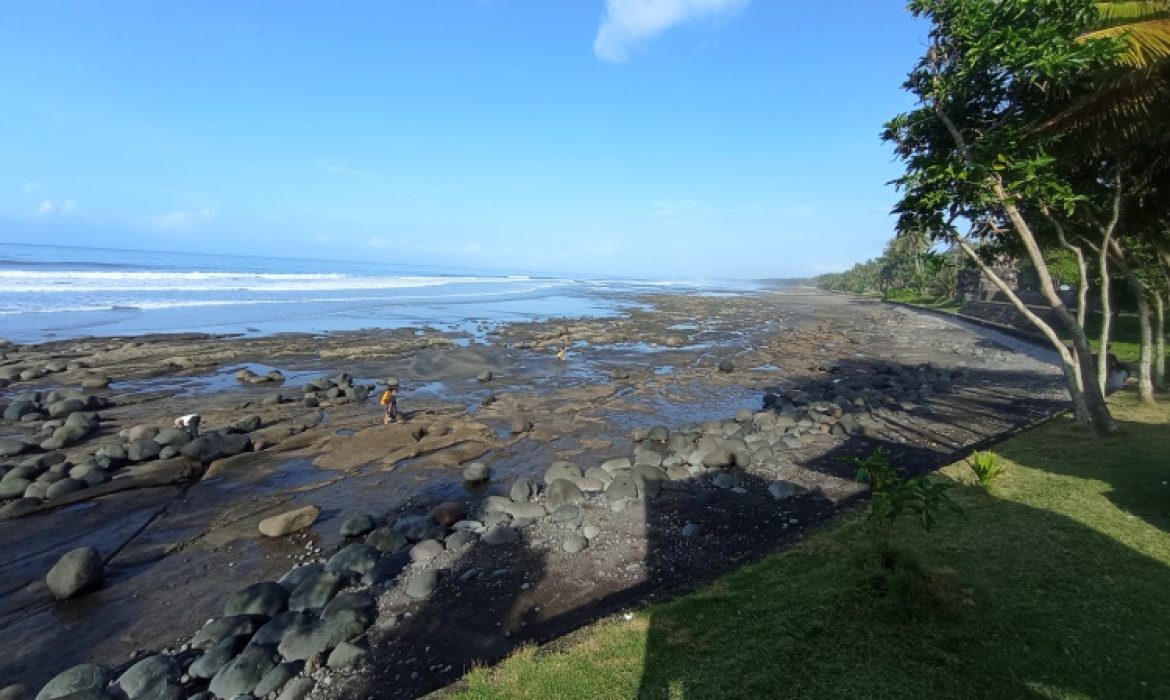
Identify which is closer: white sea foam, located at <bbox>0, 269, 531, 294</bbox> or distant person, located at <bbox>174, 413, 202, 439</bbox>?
distant person, located at <bbox>174, 413, 202, 439</bbox>

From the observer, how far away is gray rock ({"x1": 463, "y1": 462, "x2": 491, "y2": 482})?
13.2 metres

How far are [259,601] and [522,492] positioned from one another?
5127 millimetres

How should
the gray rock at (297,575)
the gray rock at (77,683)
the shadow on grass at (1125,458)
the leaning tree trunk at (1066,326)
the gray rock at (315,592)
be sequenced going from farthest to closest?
1. the leaning tree trunk at (1066,326)
2. the gray rock at (297,575)
3. the shadow on grass at (1125,458)
4. the gray rock at (315,592)
5. the gray rock at (77,683)

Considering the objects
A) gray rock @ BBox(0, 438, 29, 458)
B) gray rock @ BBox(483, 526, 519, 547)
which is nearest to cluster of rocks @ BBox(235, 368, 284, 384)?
gray rock @ BBox(0, 438, 29, 458)

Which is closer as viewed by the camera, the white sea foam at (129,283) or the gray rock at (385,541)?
the gray rock at (385,541)

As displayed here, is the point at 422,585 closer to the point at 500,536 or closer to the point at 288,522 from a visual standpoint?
the point at 500,536

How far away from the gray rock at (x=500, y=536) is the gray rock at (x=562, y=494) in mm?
1302

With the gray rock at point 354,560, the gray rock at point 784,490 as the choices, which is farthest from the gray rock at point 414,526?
the gray rock at point 784,490

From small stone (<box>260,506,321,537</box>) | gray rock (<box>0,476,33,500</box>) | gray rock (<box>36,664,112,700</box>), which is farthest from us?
gray rock (<box>0,476,33,500</box>)

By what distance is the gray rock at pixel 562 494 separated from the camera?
11.0m

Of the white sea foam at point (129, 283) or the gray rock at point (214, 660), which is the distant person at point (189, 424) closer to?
the gray rock at point (214, 660)

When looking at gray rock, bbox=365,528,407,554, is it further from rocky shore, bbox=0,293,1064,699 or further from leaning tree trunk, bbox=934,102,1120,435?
leaning tree trunk, bbox=934,102,1120,435

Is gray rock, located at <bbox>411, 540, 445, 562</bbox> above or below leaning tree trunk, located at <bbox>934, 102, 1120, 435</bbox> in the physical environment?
below

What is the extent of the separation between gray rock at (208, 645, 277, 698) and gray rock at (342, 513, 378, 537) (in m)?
3.69
